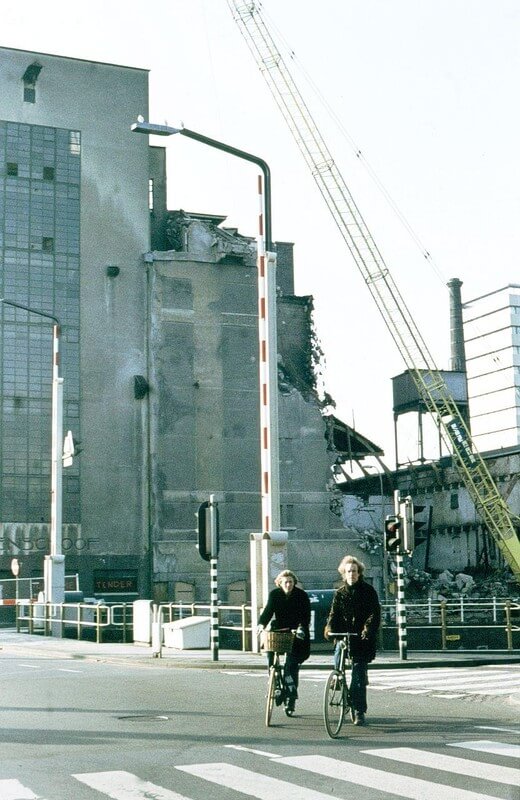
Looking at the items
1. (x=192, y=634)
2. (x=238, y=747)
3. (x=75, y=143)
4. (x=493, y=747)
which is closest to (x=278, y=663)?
(x=238, y=747)

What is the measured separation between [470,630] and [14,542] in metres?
28.7

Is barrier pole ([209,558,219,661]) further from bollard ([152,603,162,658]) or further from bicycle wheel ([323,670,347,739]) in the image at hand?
bicycle wheel ([323,670,347,739])

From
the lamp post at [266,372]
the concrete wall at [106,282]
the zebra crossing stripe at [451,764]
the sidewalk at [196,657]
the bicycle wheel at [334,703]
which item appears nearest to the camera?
the zebra crossing stripe at [451,764]

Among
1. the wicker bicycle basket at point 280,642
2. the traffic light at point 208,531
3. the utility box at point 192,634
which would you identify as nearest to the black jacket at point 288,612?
the wicker bicycle basket at point 280,642

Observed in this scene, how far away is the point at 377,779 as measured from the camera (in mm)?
8086

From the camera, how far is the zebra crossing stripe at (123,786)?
755cm

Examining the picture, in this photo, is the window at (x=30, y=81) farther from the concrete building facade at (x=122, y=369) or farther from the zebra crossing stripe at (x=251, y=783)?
the zebra crossing stripe at (x=251, y=783)

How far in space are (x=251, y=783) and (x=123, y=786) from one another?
2.90ft

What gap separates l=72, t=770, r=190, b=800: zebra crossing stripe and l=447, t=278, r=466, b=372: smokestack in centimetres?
9001

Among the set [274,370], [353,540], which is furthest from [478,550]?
[274,370]

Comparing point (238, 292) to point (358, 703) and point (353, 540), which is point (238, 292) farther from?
point (358, 703)

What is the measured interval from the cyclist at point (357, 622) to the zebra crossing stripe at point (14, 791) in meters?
4.15

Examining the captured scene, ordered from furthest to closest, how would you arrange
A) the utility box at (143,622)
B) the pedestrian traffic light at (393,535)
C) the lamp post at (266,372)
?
the utility box at (143,622) → the lamp post at (266,372) → the pedestrian traffic light at (393,535)

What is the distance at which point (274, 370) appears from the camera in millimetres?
22219
